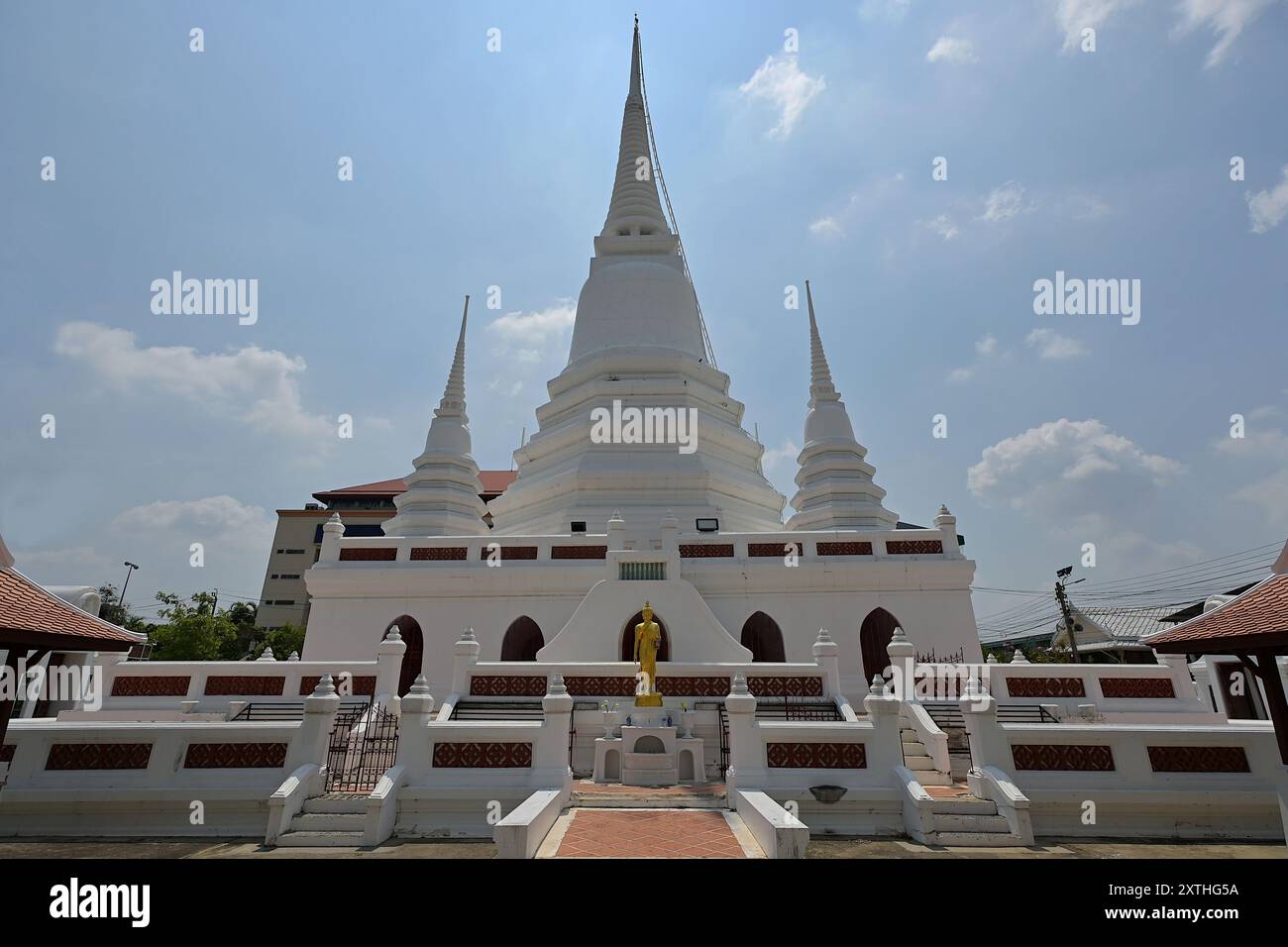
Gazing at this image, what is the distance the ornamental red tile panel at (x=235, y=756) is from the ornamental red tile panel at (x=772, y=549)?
12.3 metres

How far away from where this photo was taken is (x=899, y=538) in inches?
706

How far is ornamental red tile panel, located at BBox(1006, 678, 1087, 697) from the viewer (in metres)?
13.3

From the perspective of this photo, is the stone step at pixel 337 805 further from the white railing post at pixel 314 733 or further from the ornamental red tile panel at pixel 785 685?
the ornamental red tile panel at pixel 785 685

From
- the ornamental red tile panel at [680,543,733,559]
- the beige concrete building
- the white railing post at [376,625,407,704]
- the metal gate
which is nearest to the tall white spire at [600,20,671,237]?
the ornamental red tile panel at [680,543,733,559]

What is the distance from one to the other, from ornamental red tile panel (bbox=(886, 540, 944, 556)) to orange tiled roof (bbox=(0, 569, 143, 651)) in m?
16.5

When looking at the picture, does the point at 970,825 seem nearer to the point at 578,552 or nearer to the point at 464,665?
the point at 464,665

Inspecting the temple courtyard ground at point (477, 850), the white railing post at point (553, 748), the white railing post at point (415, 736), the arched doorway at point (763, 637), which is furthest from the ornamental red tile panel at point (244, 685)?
the arched doorway at point (763, 637)

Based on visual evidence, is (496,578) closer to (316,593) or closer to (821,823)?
(316,593)

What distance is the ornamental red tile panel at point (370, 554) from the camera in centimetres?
1889

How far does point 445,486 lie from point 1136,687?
67.9 feet

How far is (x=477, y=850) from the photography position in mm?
7941

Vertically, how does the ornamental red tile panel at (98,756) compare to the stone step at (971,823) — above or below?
above
